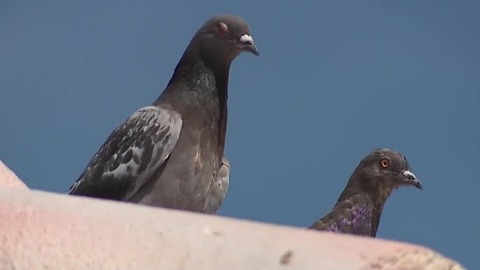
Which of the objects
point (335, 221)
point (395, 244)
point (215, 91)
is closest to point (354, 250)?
point (395, 244)

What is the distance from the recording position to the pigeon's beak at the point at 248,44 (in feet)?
29.0

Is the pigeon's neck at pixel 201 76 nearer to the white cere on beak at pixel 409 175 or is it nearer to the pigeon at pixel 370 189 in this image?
the pigeon at pixel 370 189

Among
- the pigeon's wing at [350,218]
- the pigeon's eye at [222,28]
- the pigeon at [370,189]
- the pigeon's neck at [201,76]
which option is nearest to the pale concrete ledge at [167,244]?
the pigeon's neck at [201,76]

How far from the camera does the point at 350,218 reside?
1080cm

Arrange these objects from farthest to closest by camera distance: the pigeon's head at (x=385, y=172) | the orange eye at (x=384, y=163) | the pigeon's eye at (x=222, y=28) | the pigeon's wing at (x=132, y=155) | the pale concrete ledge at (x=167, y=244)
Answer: the orange eye at (x=384, y=163) → the pigeon's head at (x=385, y=172) → the pigeon's eye at (x=222, y=28) → the pigeon's wing at (x=132, y=155) → the pale concrete ledge at (x=167, y=244)

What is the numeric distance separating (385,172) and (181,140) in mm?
4285

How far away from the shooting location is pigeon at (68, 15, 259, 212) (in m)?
8.17

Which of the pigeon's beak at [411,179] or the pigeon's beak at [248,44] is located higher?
the pigeon's beak at [248,44]

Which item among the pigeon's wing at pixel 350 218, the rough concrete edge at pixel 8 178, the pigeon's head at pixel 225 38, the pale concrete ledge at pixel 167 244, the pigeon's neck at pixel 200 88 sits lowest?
the pigeon's wing at pixel 350 218

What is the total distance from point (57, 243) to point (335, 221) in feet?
28.3

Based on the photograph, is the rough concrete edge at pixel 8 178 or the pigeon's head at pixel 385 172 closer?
the rough concrete edge at pixel 8 178

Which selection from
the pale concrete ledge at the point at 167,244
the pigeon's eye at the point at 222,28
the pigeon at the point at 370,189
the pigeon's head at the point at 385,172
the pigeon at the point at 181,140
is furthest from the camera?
the pigeon's head at the point at 385,172

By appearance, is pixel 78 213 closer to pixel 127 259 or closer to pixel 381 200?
pixel 127 259

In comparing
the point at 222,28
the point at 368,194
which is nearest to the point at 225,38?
the point at 222,28
